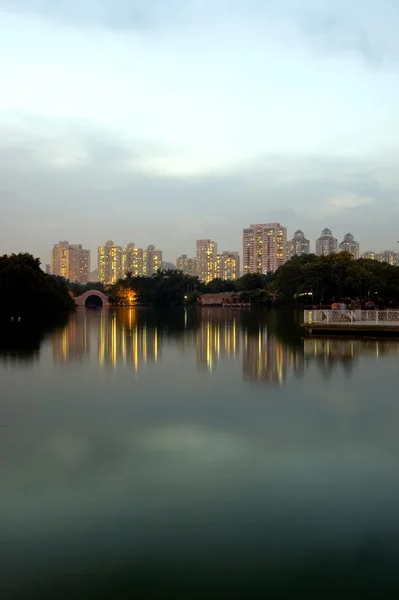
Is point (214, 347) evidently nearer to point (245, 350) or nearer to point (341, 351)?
point (245, 350)

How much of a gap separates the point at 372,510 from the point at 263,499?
1125 millimetres

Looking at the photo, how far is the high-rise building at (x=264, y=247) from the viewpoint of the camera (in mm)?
182000

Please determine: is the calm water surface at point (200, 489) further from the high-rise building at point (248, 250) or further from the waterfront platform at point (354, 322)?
the high-rise building at point (248, 250)

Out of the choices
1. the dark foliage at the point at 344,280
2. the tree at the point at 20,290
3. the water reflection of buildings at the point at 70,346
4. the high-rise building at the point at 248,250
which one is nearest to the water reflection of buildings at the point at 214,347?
the water reflection of buildings at the point at 70,346

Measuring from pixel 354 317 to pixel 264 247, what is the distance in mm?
159911

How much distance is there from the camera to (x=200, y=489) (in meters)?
6.57

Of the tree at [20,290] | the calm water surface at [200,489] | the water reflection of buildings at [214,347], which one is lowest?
the calm water surface at [200,489]

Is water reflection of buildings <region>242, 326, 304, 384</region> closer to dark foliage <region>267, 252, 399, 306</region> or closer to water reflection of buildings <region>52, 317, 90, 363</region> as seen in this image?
water reflection of buildings <region>52, 317, 90, 363</region>

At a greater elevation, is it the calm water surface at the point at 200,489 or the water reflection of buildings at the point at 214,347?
the water reflection of buildings at the point at 214,347

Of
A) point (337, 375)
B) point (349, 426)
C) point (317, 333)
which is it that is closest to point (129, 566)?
point (349, 426)

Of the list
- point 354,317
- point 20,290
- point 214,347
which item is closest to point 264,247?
point 20,290

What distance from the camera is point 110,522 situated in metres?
5.73

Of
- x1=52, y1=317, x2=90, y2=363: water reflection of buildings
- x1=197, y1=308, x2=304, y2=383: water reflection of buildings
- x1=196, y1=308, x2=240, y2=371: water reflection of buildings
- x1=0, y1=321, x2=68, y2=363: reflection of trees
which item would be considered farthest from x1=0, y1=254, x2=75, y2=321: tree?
x1=197, y1=308, x2=304, y2=383: water reflection of buildings

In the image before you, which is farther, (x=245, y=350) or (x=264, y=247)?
(x=264, y=247)
